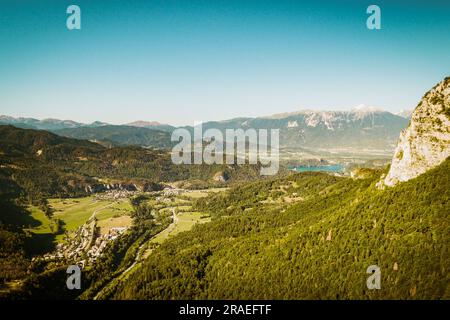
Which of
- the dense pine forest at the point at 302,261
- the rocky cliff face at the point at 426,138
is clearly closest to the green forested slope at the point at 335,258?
the dense pine forest at the point at 302,261

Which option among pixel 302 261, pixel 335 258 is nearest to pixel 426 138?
pixel 335 258

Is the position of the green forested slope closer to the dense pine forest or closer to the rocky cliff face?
the dense pine forest

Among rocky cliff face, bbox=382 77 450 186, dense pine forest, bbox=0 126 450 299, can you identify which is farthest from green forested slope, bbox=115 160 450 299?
rocky cliff face, bbox=382 77 450 186

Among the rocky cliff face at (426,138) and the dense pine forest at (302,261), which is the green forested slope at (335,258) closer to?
the dense pine forest at (302,261)

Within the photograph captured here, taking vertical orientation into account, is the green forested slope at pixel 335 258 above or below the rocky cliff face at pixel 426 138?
below

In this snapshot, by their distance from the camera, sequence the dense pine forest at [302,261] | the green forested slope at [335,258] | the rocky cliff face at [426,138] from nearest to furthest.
Result: the green forested slope at [335,258], the dense pine forest at [302,261], the rocky cliff face at [426,138]

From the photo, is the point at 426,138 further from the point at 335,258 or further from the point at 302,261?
the point at 302,261
